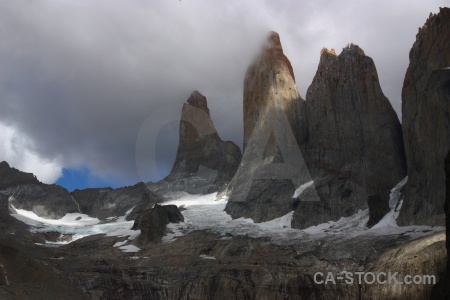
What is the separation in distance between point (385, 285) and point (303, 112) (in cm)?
5142

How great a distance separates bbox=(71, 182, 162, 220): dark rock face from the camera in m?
110

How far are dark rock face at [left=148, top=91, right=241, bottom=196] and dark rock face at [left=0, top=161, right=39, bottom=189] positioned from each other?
26.6 m

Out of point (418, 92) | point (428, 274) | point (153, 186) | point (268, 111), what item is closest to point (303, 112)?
point (268, 111)

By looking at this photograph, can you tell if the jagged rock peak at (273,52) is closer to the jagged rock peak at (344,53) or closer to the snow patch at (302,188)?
the jagged rock peak at (344,53)

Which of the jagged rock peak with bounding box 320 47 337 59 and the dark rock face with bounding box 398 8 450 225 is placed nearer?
the dark rock face with bounding box 398 8 450 225

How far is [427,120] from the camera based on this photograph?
52.2m

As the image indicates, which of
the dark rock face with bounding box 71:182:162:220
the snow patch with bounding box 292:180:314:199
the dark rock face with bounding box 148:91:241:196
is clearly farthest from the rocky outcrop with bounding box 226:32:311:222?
the dark rock face with bounding box 71:182:162:220

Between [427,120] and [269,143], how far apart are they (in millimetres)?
35515

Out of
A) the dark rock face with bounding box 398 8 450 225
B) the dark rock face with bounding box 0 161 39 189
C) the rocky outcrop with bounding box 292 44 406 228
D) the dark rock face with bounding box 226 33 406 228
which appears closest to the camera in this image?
the dark rock face with bounding box 398 8 450 225

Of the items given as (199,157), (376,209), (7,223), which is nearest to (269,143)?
(376,209)

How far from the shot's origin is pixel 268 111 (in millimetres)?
89062

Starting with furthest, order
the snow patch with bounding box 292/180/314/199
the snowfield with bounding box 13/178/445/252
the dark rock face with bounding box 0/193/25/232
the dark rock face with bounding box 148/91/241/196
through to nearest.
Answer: the dark rock face with bounding box 148/91/241/196 < the dark rock face with bounding box 0/193/25/232 < the snow patch with bounding box 292/180/314/199 < the snowfield with bounding box 13/178/445/252

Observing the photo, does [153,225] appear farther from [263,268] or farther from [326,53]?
[326,53]

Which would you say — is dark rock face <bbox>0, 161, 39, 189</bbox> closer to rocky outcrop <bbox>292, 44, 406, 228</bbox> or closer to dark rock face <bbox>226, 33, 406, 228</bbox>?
dark rock face <bbox>226, 33, 406, 228</bbox>
